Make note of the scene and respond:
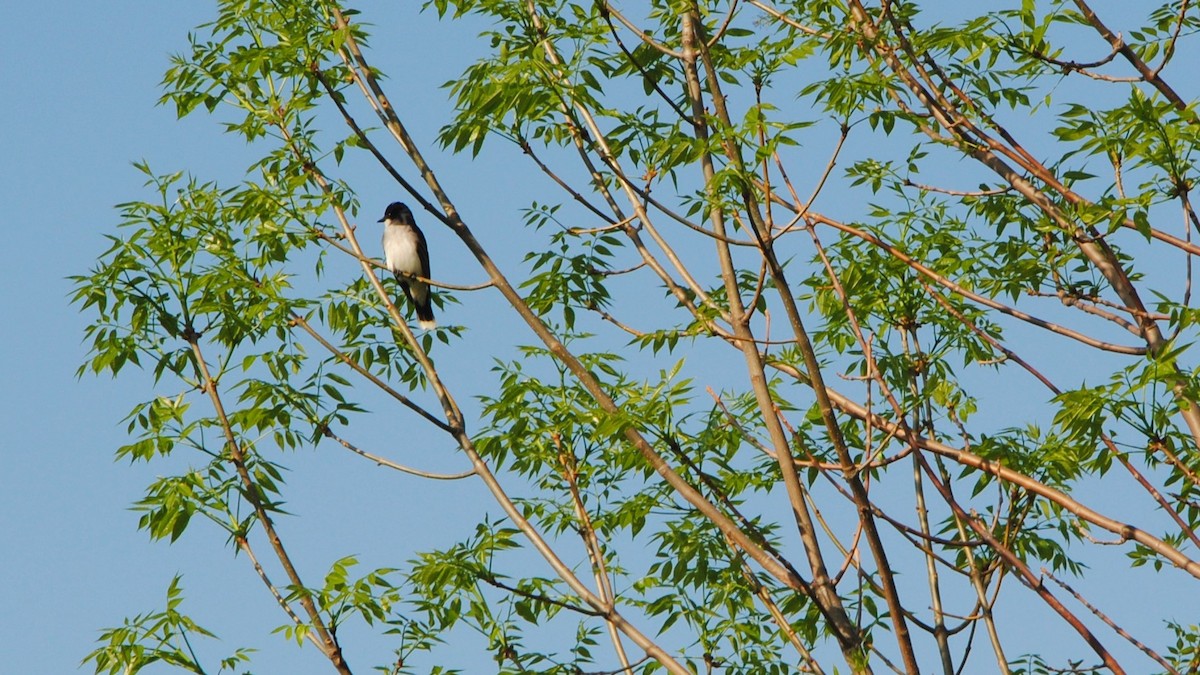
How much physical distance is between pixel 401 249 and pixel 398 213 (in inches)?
28.6

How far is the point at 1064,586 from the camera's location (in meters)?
5.12

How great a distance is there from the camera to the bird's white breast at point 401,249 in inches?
514

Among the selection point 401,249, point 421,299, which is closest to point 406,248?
point 401,249

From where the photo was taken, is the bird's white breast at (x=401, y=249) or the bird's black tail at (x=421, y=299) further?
the bird's white breast at (x=401, y=249)

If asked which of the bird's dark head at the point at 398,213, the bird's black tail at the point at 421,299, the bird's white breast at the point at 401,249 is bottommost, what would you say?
the bird's black tail at the point at 421,299

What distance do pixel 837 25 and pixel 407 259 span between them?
6703 mm

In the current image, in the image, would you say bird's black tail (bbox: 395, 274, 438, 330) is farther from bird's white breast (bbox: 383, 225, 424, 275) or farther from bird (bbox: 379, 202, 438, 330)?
bird's white breast (bbox: 383, 225, 424, 275)

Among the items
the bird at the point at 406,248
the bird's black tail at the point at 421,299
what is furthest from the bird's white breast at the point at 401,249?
the bird's black tail at the point at 421,299

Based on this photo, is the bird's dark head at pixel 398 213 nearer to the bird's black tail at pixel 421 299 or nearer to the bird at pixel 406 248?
the bird at pixel 406 248

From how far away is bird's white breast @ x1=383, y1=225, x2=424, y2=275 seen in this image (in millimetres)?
13047

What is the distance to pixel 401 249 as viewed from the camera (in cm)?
1307

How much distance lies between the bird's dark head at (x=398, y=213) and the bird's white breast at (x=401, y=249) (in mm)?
198

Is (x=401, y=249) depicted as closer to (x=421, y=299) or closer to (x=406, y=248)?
(x=406, y=248)

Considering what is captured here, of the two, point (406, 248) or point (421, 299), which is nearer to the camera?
point (421, 299)
